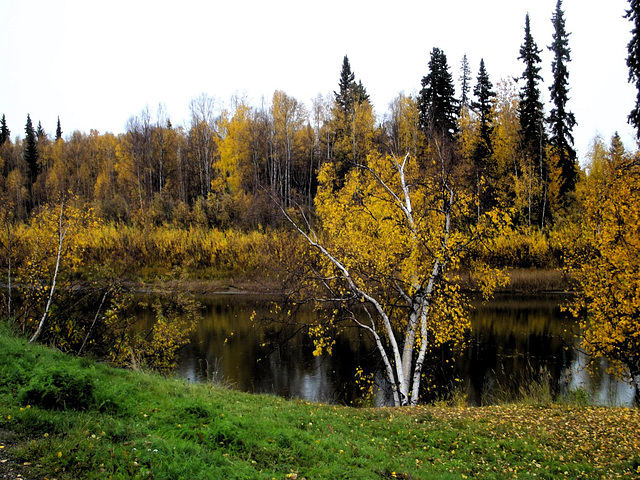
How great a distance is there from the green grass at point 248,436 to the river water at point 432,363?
486 centimetres

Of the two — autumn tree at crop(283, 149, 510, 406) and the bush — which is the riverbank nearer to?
autumn tree at crop(283, 149, 510, 406)

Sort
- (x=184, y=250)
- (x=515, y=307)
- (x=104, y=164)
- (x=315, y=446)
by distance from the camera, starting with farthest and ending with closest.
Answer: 1. (x=104, y=164)
2. (x=184, y=250)
3. (x=515, y=307)
4. (x=315, y=446)

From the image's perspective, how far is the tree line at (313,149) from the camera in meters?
40.1

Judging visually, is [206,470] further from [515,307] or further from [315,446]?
[515,307]

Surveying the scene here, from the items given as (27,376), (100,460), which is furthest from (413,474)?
(27,376)

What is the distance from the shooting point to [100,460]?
443 cm

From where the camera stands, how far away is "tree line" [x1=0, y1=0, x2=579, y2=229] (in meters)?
40.1

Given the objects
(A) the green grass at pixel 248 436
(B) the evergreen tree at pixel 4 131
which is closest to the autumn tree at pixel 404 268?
(A) the green grass at pixel 248 436

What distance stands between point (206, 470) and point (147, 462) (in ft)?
2.05

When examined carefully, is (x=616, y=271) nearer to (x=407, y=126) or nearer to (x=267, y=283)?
(x=267, y=283)

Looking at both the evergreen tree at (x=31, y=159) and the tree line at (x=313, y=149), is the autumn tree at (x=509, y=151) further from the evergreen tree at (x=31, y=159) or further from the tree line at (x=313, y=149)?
the evergreen tree at (x=31, y=159)

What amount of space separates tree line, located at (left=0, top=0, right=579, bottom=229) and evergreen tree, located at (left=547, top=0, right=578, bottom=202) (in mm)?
89

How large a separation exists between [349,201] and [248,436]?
15.3m

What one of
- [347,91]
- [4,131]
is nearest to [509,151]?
[347,91]
